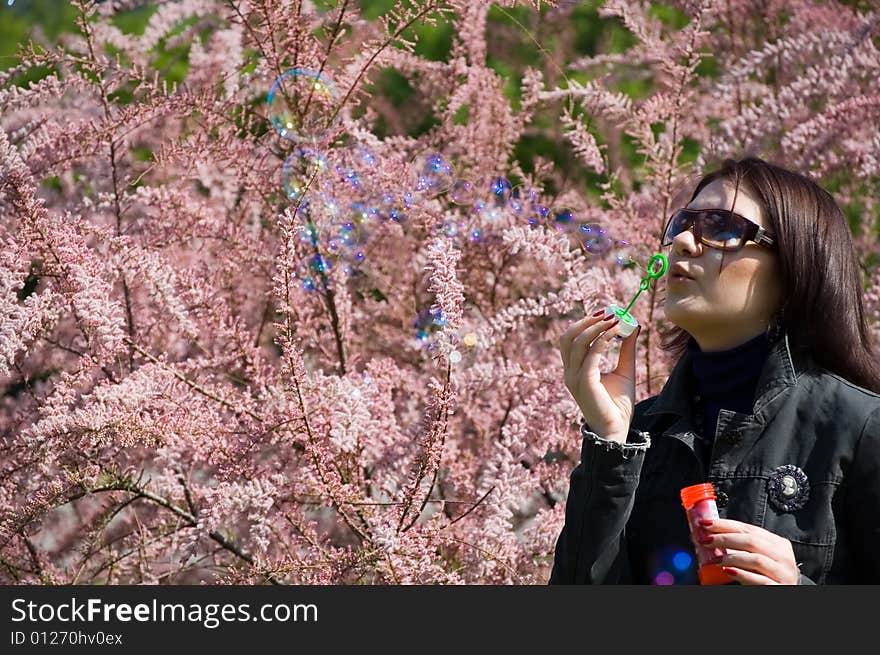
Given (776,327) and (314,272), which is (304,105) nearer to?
(314,272)

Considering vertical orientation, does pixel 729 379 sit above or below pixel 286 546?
above

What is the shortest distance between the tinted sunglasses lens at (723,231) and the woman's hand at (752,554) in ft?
1.62

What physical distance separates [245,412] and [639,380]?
1158mm

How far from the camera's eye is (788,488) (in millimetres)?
1646

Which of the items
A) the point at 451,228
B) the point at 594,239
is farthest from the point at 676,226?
the point at 451,228

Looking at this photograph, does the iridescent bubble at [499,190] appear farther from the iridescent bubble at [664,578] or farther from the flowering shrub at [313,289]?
the iridescent bubble at [664,578]

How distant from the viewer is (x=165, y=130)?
150 inches

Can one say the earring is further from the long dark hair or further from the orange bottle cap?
the orange bottle cap

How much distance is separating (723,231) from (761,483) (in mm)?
416

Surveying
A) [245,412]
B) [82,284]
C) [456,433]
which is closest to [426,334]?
[456,433]

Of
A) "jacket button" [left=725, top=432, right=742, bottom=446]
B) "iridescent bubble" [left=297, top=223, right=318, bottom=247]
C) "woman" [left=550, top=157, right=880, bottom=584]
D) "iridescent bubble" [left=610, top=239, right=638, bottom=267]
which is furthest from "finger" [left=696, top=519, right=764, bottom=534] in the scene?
"iridescent bubble" [left=297, top=223, right=318, bottom=247]

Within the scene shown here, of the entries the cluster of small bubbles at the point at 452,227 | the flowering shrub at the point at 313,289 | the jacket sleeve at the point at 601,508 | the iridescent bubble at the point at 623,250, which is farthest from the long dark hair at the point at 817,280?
the cluster of small bubbles at the point at 452,227

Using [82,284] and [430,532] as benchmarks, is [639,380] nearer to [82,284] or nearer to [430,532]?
[430,532]

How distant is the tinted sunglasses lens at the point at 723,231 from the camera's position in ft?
5.82
